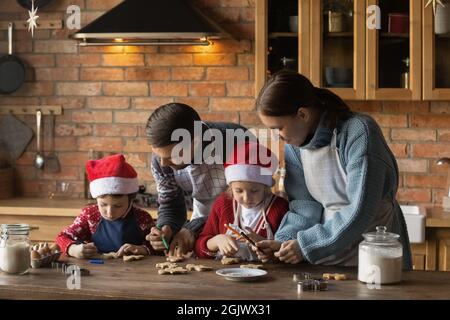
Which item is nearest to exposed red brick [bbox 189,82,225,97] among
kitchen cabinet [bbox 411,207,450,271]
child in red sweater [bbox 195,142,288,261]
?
kitchen cabinet [bbox 411,207,450,271]

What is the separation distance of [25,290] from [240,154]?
3.19ft

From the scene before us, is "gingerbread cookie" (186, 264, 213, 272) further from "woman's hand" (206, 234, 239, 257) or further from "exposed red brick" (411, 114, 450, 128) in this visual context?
"exposed red brick" (411, 114, 450, 128)

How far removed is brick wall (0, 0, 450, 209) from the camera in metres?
4.70

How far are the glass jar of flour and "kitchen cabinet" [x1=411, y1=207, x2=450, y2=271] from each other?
226cm

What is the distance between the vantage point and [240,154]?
9.86 ft

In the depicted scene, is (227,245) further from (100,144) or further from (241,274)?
(100,144)

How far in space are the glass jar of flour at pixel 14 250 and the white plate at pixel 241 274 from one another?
627mm

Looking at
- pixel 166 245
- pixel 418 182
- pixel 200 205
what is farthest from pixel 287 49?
pixel 166 245

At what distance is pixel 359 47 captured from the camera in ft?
14.7

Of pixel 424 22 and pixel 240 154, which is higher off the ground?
pixel 424 22

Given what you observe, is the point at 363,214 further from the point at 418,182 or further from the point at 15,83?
the point at 15,83

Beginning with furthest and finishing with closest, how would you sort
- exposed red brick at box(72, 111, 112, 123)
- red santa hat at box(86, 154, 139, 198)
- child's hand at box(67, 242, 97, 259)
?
exposed red brick at box(72, 111, 112, 123)
red santa hat at box(86, 154, 139, 198)
child's hand at box(67, 242, 97, 259)

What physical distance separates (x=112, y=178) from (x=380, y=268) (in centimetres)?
123
